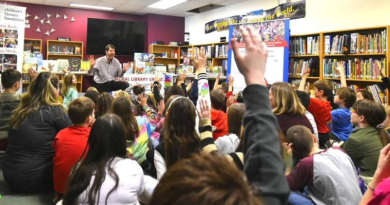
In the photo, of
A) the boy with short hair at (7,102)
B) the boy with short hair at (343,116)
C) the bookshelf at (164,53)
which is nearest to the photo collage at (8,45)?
the boy with short hair at (7,102)

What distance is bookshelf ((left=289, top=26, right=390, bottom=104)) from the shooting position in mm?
4914

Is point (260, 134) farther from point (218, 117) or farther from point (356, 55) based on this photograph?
point (356, 55)

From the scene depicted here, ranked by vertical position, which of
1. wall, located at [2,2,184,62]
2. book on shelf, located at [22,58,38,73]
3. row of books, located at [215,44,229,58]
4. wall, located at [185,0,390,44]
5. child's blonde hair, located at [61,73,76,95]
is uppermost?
wall, located at [2,2,184,62]

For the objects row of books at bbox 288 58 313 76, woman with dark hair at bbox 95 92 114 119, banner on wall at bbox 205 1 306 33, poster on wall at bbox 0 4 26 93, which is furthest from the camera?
banner on wall at bbox 205 1 306 33

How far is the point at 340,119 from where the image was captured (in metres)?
3.52

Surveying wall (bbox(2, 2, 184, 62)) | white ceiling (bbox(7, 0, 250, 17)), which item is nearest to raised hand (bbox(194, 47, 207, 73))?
white ceiling (bbox(7, 0, 250, 17))

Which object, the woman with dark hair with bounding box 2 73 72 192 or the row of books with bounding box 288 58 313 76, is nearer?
the woman with dark hair with bounding box 2 73 72 192

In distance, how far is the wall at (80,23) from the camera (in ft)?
27.6

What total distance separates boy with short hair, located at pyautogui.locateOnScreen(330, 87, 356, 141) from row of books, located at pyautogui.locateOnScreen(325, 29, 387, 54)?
5.87ft

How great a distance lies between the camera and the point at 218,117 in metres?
3.06

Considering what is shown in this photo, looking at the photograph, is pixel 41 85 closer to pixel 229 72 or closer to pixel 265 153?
pixel 265 153

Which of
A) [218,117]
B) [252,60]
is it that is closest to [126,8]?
[218,117]

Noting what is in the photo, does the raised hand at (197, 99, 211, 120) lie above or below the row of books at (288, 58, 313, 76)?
below

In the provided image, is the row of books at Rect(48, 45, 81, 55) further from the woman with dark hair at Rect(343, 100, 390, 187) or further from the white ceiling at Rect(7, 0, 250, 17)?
the woman with dark hair at Rect(343, 100, 390, 187)
